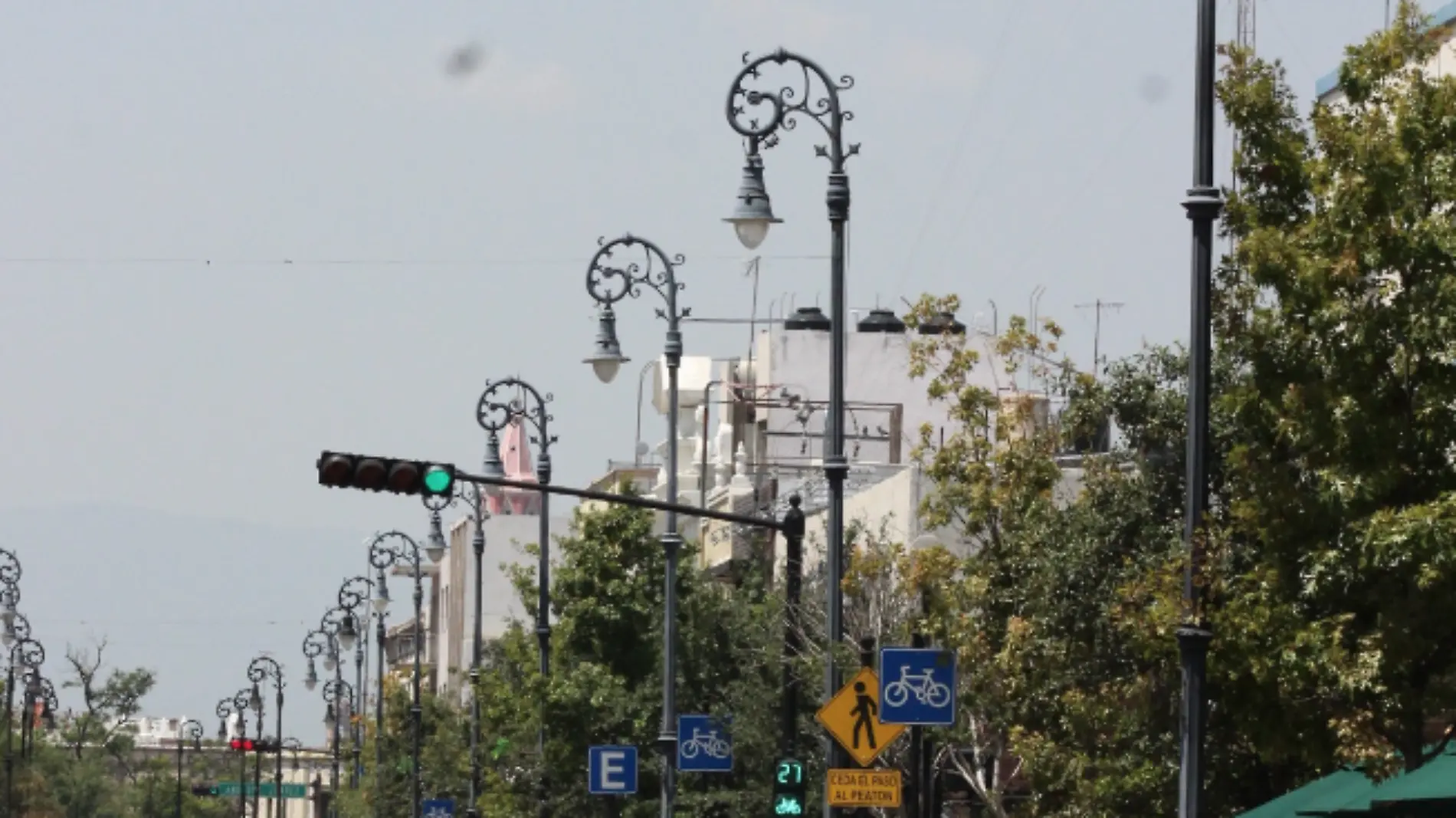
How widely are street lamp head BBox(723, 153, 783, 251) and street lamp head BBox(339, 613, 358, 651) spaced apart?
41.5 m

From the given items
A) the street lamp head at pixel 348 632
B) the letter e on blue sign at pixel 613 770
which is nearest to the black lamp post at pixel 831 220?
the letter e on blue sign at pixel 613 770

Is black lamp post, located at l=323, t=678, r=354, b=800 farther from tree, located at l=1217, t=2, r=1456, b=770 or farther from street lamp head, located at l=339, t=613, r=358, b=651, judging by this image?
tree, located at l=1217, t=2, r=1456, b=770

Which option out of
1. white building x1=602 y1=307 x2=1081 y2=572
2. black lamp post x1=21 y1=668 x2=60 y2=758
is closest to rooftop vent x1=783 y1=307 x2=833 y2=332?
white building x1=602 y1=307 x2=1081 y2=572

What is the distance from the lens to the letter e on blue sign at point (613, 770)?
39.8 m

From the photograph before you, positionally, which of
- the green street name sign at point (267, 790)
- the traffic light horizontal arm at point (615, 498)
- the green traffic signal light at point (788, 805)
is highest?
the traffic light horizontal arm at point (615, 498)

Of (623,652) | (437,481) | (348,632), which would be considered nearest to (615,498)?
(437,481)

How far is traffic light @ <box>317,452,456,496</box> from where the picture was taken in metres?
25.3

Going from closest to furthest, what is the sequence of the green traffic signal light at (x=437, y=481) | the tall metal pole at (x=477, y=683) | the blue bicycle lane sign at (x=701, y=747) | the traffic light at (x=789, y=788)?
the green traffic signal light at (x=437, y=481) < the traffic light at (x=789, y=788) < the blue bicycle lane sign at (x=701, y=747) < the tall metal pole at (x=477, y=683)

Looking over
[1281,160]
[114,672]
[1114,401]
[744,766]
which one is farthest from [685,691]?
[114,672]

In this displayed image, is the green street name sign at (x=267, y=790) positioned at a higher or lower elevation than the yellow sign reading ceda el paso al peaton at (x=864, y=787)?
lower

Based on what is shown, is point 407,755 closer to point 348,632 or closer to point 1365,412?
point 348,632

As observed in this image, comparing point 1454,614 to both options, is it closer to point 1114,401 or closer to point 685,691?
point 1114,401

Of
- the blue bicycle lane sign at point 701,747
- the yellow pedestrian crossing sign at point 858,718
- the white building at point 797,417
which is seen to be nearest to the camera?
the yellow pedestrian crossing sign at point 858,718

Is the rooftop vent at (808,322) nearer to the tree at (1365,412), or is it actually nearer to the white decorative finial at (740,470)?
the white decorative finial at (740,470)
